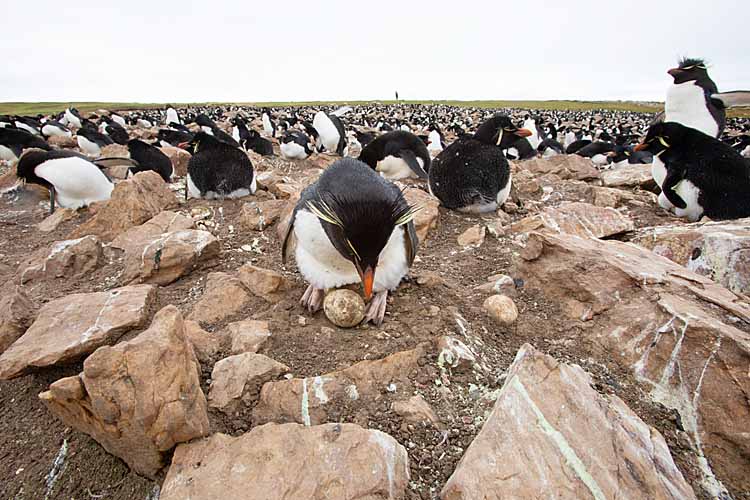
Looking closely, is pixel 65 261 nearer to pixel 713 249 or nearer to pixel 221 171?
pixel 221 171

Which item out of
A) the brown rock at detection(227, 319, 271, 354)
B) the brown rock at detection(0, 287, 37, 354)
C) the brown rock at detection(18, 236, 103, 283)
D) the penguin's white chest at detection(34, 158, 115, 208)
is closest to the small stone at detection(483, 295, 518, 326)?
the brown rock at detection(227, 319, 271, 354)

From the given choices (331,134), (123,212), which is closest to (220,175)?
(123,212)

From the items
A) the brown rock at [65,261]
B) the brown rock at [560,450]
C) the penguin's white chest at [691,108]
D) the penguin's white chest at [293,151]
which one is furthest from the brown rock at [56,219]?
the penguin's white chest at [691,108]

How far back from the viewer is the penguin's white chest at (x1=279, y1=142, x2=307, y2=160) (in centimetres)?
1210

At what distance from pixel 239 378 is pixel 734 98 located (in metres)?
9.12

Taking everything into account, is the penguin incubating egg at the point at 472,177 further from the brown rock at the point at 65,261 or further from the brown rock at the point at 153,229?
the brown rock at the point at 65,261

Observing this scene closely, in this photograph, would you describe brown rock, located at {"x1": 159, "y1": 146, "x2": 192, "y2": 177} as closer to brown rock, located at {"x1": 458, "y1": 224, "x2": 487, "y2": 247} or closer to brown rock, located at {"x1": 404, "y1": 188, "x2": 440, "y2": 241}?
brown rock, located at {"x1": 404, "y1": 188, "x2": 440, "y2": 241}

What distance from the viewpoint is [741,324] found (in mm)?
2402

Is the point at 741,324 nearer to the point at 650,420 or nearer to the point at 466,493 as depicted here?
the point at 650,420

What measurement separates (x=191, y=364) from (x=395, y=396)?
1031 millimetres

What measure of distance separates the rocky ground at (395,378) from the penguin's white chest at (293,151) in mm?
8586

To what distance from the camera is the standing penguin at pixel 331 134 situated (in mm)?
13500

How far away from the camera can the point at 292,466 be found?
164cm

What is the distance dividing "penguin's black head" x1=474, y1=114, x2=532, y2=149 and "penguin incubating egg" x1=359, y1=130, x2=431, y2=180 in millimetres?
2042
